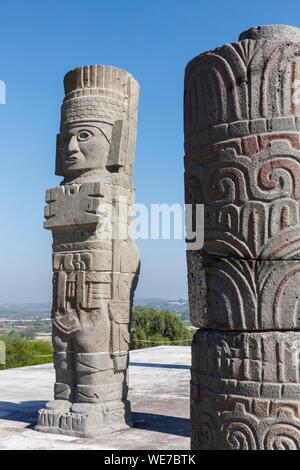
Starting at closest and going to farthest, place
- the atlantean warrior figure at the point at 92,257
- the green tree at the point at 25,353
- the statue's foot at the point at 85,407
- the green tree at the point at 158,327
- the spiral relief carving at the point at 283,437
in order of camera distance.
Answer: the spiral relief carving at the point at 283,437
the statue's foot at the point at 85,407
the atlantean warrior figure at the point at 92,257
the green tree at the point at 25,353
the green tree at the point at 158,327

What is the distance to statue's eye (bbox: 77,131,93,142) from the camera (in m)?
7.53

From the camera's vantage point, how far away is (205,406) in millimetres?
3432

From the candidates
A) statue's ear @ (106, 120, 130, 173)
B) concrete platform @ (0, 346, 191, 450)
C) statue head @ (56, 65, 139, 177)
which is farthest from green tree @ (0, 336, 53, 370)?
statue's ear @ (106, 120, 130, 173)

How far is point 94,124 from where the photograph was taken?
754 centimetres

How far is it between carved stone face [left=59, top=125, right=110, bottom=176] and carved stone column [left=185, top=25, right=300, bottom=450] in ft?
13.7

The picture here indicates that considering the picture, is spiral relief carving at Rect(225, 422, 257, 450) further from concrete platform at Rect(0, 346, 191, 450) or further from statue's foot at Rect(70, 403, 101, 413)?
statue's foot at Rect(70, 403, 101, 413)

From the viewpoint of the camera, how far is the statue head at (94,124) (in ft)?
24.7

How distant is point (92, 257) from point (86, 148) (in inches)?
59.7

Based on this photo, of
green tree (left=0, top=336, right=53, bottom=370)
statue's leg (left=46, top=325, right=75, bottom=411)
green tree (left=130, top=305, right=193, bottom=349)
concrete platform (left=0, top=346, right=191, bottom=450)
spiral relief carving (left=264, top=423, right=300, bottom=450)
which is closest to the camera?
spiral relief carving (left=264, top=423, right=300, bottom=450)

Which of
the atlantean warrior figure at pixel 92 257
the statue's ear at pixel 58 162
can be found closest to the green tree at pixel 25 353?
the atlantean warrior figure at pixel 92 257

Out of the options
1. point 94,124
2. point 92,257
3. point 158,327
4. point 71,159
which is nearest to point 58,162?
point 71,159

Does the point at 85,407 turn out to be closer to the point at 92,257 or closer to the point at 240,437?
the point at 92,257

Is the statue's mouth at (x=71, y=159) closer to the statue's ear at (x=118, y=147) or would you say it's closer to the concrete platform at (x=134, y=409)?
the statue's ear at (x=118, y=147)
